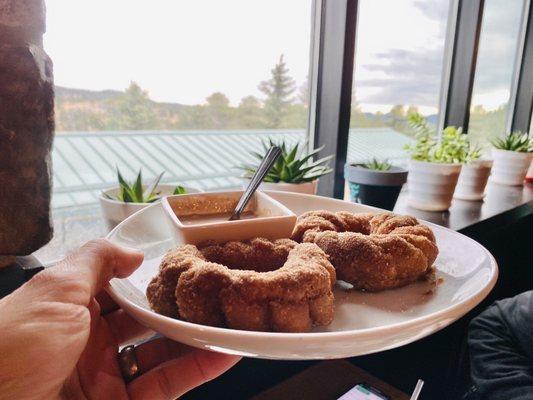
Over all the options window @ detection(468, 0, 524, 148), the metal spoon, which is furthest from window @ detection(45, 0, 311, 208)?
window @ detection(468, 0, 524, 148)

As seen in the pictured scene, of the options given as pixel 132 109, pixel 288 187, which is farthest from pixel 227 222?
pixel 132 109

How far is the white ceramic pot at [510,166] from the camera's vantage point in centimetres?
253

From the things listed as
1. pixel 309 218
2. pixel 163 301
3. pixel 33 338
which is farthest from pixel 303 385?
pixel 33 338

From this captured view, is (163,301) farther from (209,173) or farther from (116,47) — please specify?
(209,173)

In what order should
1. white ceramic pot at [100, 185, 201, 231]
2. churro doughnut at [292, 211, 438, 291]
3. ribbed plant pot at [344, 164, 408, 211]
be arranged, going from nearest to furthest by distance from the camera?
churro doughnut at [292, 211, 438, 291], white ceramic pot at [100, 185, 201, 231], ribbed plant pot at [344, 164, 408, 211]

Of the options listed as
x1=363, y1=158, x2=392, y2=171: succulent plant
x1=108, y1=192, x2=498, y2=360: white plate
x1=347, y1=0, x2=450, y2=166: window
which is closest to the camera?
x1=108, y1=192, x2=498, y2=360: white plate

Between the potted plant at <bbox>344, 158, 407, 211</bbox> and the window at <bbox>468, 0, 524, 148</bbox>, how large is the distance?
1651mm

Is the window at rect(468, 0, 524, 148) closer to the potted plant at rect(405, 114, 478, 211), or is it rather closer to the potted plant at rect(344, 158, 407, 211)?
the potted plant at rect(405, 114, 478, 211)

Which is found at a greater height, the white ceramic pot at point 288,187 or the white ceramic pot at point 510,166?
the white ceramic pot at point 288,187

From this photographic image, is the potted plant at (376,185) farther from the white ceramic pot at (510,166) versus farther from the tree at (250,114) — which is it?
the white ceramic pot at (510,166)

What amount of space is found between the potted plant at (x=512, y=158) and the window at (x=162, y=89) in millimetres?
1513

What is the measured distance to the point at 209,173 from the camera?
1743 mm

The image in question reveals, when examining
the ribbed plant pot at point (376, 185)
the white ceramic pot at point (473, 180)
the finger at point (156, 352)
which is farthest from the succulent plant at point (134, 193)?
the white ceramic pot at point (473, 180)

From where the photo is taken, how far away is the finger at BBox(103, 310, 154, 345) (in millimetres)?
894
